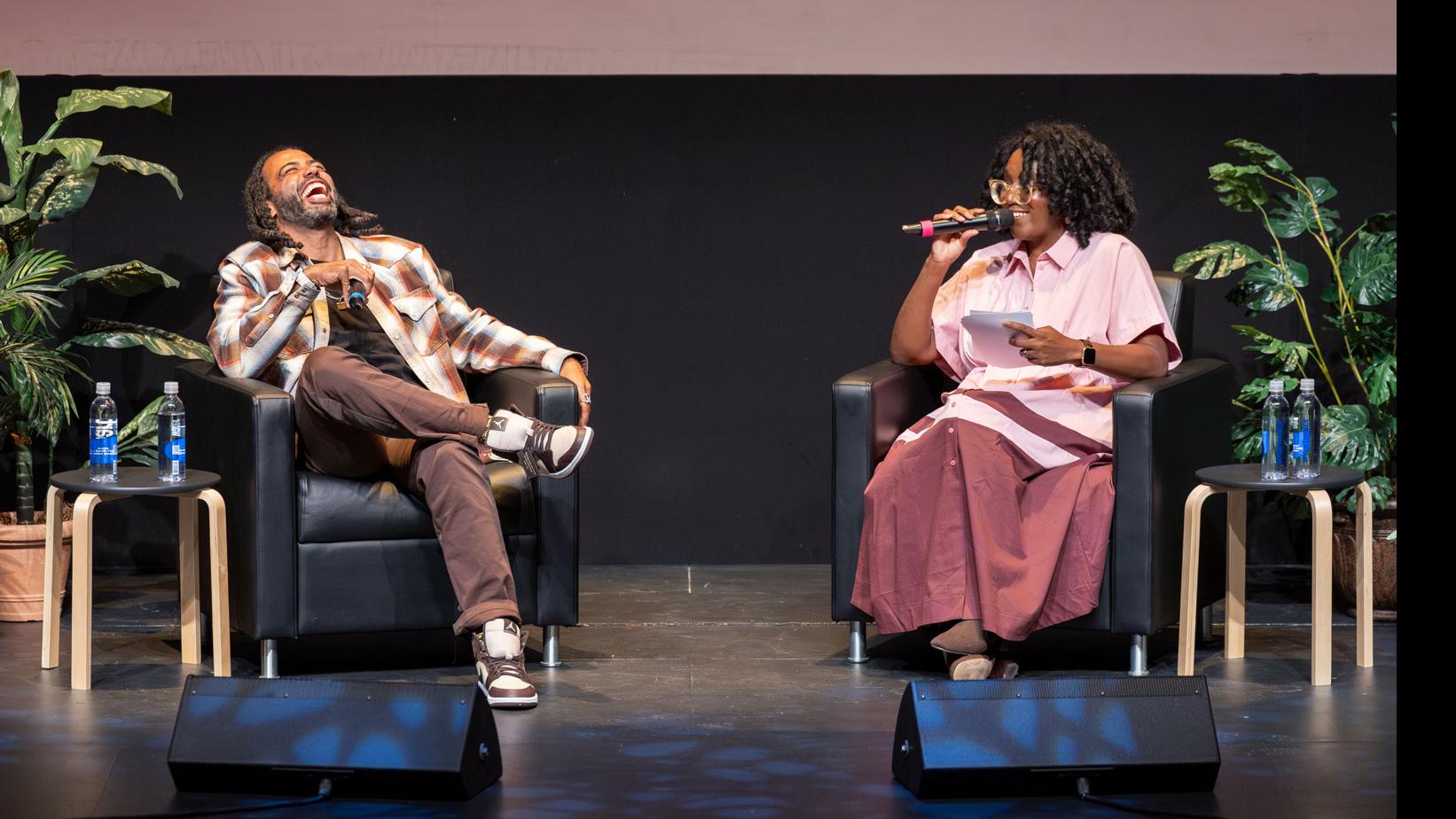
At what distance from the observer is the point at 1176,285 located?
408 cm

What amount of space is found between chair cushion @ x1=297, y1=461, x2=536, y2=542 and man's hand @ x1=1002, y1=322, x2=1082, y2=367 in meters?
1.08

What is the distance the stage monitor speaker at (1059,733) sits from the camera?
8.80 ft

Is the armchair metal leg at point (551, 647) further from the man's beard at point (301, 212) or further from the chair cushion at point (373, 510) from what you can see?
the man's beard at point (301, 212)

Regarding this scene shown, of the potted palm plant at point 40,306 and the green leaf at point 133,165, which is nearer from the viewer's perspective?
the potted palm plant at point 40,306

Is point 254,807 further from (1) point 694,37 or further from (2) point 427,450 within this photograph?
(1) point 694,37

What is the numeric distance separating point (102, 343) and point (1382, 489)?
3.21 m

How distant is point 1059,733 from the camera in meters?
2.69

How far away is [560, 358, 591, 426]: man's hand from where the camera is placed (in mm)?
3855

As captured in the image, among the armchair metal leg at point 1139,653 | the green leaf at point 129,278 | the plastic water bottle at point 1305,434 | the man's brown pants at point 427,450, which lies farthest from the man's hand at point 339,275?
the plastic water bottle at point 1305,434

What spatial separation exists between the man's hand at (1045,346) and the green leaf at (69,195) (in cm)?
231

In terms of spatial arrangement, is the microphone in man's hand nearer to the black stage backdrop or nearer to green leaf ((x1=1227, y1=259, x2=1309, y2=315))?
green leaf ((x1=1227, y1=259, x2=1309, y2=315))

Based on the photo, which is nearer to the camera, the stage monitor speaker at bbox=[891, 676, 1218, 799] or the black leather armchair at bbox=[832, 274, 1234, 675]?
the stage monitor speaker at bbox=[891, 676, 1218, 799]

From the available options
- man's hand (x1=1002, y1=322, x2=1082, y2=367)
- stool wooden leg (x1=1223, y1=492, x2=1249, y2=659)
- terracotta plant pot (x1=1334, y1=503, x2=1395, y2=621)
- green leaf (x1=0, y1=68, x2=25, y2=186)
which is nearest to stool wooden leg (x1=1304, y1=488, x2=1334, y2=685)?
stool wooden leg (x1=1223, y1=492, x2=1249, y2=659)

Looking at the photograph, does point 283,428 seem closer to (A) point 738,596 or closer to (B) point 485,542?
(B) point 485,542
